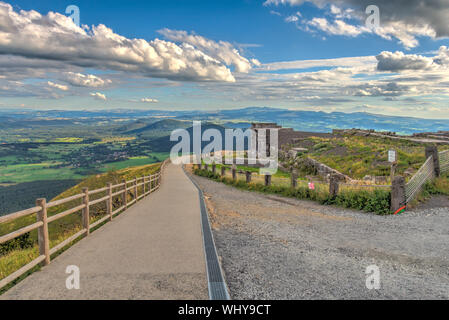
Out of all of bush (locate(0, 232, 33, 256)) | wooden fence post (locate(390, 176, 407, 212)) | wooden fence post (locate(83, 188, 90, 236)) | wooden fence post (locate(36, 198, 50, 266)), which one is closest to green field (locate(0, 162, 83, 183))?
bush (locate(0, 232, 33, 256))

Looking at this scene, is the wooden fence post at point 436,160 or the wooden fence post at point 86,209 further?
the wooden fence post at point 436,160

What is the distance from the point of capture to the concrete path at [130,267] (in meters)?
4.53

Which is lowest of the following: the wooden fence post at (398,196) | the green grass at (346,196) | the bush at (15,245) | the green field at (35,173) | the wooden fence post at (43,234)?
the green field at (35,173)

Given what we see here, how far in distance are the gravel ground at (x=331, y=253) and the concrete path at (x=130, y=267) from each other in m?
0.73

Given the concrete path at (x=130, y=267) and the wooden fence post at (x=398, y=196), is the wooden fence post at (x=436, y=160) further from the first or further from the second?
the concrete path at (x=130, y=267)

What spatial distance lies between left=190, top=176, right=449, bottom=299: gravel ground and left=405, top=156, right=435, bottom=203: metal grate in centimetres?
81

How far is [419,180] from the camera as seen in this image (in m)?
13.5

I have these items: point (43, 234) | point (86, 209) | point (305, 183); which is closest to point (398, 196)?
point (305, 183)

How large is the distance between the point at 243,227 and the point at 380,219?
548 centimetres

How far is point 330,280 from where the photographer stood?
5.46 metres

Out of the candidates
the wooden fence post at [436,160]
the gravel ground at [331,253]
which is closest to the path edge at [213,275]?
the gravel ground at [331,253]

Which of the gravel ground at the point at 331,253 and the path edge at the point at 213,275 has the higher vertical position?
the path edge at the point at 213,275

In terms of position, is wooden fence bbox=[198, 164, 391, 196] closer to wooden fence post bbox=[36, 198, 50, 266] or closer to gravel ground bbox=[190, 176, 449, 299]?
gravel ground bbox=[190, 176, 449, 299]
